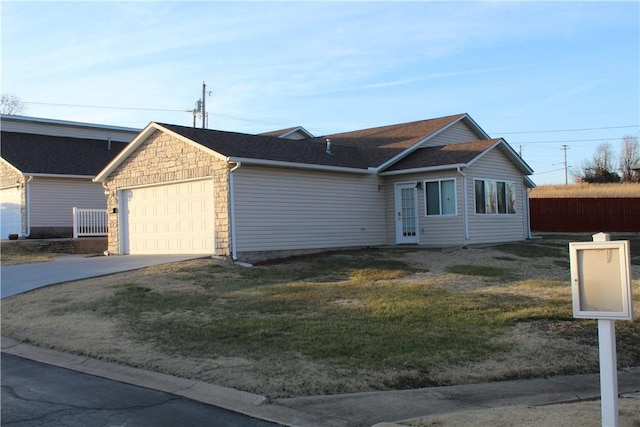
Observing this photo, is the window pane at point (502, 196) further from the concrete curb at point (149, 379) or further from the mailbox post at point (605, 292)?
the mailbox post at point (605, 292)

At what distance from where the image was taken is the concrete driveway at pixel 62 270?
14711mm

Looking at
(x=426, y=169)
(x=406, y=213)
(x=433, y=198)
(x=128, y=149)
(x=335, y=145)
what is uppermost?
(x=335, y=145)

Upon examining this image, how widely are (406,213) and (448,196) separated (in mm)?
1961

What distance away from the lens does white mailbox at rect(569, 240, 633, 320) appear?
16.6ft

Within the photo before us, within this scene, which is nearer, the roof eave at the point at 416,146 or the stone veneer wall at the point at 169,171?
the stone veneer wall at the point at 169,171

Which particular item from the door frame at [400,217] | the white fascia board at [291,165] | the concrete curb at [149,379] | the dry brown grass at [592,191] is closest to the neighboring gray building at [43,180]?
the white fascia board at [291,165]

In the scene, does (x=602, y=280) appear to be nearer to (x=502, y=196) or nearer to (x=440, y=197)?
(x=440, y=197)

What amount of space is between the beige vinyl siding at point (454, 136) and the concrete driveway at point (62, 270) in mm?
11602

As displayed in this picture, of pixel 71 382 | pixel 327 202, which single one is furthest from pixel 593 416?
pixel 327 202

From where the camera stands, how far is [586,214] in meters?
35.3

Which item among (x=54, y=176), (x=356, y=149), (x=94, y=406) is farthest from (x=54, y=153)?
(x=94, y=406)

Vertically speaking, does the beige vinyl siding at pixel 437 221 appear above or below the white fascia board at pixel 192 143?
below

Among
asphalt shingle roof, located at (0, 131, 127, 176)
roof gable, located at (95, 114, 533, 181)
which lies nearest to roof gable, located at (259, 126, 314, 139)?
roof gable, located at (95, 114, 533, 181)

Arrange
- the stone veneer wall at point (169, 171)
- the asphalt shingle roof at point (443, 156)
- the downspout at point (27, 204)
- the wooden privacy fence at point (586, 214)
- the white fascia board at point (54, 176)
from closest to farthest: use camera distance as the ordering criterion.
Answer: the stone veneer wall at point (169, 171)
the asphalt shingle roof at point (443, 156)
the white fascia board at point (54, 176)
the downspout at point (27, 204)
the wooden privacy fence at point (586, 214)
